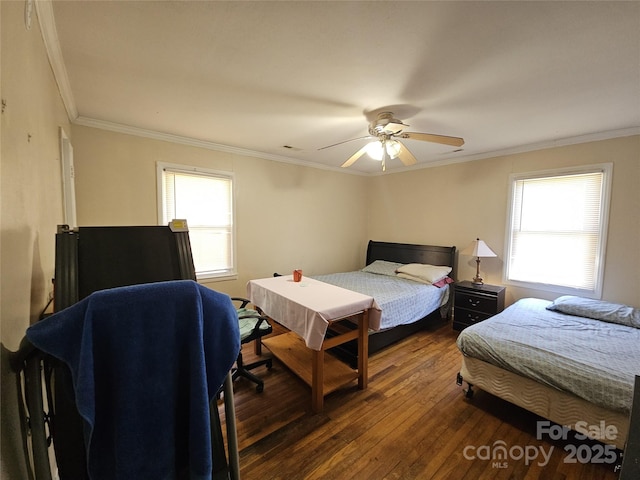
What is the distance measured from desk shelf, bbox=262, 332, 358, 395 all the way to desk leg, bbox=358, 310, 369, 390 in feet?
0.22

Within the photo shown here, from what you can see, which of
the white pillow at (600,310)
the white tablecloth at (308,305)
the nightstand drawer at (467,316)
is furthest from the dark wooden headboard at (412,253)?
the white tablecloth at (308,305)

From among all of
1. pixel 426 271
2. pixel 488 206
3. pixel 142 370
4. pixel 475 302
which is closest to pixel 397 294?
pixel 426 271

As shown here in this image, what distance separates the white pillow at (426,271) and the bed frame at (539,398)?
5.22 feet

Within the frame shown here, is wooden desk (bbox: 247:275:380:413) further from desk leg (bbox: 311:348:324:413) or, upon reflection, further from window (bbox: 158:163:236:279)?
window (bbox: 158:163:236:279)

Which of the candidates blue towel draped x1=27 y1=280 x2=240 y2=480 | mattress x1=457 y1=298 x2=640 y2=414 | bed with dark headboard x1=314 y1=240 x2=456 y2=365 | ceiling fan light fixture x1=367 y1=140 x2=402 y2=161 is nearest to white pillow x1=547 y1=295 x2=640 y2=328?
mattress x1=457 y1=298 x2=640 y2=414

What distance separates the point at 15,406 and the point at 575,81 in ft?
10.9

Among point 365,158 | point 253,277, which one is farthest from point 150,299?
point 365,158

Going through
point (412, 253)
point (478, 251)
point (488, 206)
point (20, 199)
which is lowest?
point (412, 253)

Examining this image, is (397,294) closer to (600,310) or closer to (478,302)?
(478,302)

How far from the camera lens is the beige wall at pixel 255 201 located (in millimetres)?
2770

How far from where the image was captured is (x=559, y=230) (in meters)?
3.22

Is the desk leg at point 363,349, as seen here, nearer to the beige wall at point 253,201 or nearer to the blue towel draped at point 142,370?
the blue towel draped at point 142,370

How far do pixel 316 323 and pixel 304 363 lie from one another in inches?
30.5

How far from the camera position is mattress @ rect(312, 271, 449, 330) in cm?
296
